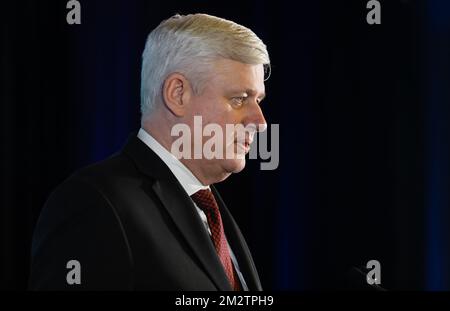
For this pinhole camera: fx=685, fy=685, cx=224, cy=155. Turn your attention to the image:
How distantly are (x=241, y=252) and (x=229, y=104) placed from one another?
0.95 ft

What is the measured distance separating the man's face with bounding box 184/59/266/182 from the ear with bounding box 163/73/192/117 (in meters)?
0.02

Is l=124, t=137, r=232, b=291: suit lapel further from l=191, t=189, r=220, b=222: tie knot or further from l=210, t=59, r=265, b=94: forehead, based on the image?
l=210, t=59, r=265, b=94: forehead

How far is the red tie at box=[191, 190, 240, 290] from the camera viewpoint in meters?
1.20

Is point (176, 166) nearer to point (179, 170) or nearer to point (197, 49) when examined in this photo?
point (179, 170)

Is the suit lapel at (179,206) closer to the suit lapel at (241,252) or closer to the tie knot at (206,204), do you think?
the tie knot at (206,204)

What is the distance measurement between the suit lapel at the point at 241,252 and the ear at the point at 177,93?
24 cm

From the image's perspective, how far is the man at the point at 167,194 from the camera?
3.36ft

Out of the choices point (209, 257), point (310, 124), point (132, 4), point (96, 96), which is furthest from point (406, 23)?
point (209, 257)

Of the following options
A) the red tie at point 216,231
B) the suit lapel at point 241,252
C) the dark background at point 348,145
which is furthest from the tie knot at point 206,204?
the dark background at point 348,145

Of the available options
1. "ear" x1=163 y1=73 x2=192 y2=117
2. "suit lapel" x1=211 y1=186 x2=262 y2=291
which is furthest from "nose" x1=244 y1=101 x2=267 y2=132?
"suit lapel" x1=211 y1=186 x2=262 y2=291

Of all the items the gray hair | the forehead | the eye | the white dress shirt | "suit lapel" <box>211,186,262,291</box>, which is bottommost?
"suit lapel" <box>211,186,262,291</box>

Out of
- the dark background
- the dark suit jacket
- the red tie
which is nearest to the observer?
the dark suit jacket

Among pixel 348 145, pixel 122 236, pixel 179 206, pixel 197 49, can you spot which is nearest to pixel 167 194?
pixel 179 206

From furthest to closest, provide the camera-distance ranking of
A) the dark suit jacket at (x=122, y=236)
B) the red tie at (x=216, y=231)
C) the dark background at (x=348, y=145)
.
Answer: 1. the dark background at (x=348, y=145)
2. the red tie at (x=216, y=231)
3. the dark suit jacket at (x=122, y=236)
